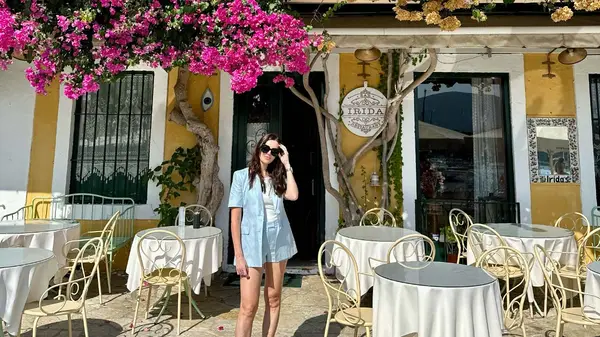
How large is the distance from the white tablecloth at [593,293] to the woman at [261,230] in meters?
2.19

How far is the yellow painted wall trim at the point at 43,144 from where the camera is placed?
17.8 feet

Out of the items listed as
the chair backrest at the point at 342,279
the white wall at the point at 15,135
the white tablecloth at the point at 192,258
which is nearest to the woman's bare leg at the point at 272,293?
the chair backrest at the point at 342,279

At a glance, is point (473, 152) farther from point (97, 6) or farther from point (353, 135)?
point (97, 6)

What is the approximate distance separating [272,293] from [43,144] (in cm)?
476

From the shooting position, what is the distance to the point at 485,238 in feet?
13.1

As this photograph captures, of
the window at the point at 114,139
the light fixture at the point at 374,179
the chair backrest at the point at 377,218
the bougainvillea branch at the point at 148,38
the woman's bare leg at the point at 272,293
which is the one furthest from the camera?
the window at the point at 114,139

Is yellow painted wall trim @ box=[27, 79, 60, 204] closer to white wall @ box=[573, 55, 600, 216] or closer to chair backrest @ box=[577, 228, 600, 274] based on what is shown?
chair backrest @ box=[577, 228, 600, 274]

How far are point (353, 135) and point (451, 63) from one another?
1856mm

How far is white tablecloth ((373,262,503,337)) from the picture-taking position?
213 centimetres

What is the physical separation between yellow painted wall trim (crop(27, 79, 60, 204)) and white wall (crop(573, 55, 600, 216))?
25.1ft

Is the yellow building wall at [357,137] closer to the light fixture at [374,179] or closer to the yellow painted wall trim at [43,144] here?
the light fixture at [374,179]

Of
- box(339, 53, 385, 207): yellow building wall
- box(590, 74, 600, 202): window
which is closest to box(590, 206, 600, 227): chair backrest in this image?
box(590, 74, 600, 202): window

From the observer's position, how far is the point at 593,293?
8.80 feet

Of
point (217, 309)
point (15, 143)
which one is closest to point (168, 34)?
point (217, 309)
